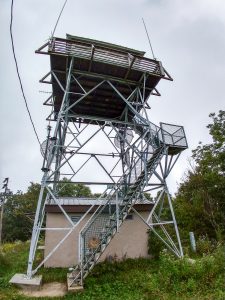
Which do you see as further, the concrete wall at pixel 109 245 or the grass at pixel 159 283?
the concrete wall at pixel 109 245

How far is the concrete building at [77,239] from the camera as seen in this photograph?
1313 cm

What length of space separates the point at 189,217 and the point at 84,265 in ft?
34.7

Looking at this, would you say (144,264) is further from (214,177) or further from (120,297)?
(214,177)

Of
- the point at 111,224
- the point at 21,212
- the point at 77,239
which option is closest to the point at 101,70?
the point at 111,224

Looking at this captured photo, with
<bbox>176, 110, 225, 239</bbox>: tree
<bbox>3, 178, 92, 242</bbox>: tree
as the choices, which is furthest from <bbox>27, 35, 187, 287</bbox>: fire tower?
<bbox>3, 178, 92, 242</bbox>: tree

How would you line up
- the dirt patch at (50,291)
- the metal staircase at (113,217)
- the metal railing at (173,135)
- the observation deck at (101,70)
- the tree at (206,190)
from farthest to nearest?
1. the tree at (206,190)
2. the metal railing at (173,135)
3. the observation deck at (101,70)
4. the metal staircase at (113,217)
5. the dirt patch at (50,291)

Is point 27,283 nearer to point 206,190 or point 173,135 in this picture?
point 173,135

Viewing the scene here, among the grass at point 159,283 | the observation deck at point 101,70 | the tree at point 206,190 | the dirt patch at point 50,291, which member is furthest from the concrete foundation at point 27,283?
the tree at point 206,190

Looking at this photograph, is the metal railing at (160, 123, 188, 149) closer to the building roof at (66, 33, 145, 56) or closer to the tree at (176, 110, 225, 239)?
the building roof at (66, 33, 145, 56)

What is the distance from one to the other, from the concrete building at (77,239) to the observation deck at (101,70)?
4.85m

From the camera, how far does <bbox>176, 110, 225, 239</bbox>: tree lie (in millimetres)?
18016

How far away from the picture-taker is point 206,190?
20.4 meters

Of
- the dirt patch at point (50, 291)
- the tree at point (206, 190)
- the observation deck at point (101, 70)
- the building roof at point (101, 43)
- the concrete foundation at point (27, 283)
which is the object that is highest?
the building roof at point (101, 43)

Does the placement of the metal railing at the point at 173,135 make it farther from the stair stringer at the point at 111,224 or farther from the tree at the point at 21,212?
the tree at the point at 21,212
